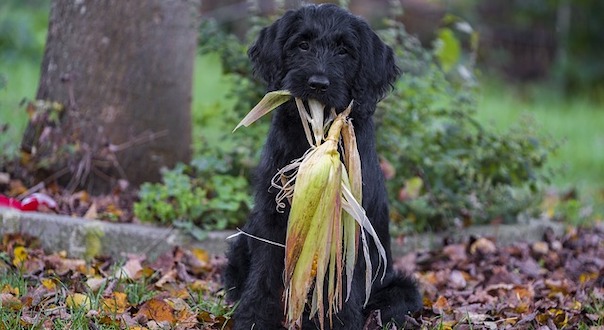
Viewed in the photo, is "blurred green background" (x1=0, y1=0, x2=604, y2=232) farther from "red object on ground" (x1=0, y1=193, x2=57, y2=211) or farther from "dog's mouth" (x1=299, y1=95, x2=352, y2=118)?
"dog's mouth" (x1=299, y1=95, x2=352, y2=118)

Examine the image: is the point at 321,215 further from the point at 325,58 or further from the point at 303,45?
the point at 303,45

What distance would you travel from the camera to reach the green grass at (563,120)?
8.84m

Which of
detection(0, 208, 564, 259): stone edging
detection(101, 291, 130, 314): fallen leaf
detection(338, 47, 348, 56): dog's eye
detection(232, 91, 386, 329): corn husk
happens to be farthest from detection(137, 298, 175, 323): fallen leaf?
detection(338, 47, 348, 56): dog's eye

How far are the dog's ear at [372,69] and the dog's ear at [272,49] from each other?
32 centimetres

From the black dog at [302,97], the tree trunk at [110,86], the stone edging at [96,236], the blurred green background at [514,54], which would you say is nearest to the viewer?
the black dog at [302,97]

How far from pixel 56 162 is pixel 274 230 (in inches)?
94.3

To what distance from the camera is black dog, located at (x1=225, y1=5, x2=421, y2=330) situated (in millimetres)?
3682

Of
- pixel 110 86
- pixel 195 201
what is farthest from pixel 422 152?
pixel 110 86

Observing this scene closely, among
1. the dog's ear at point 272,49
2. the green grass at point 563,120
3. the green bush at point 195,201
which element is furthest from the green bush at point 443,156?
the dog's ear at point 272,49

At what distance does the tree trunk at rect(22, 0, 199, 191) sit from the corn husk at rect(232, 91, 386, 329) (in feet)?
7.02

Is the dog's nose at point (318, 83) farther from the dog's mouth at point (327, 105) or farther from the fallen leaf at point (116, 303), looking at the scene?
the fallen leaf at point (116, 303)

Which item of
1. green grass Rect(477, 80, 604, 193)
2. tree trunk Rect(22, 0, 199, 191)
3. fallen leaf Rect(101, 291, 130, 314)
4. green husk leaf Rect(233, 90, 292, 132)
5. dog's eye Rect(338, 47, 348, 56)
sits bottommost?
green grass Rect(477, 80, 604, 193)

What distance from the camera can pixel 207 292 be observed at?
15.0 ft

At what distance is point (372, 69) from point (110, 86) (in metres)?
2.36
